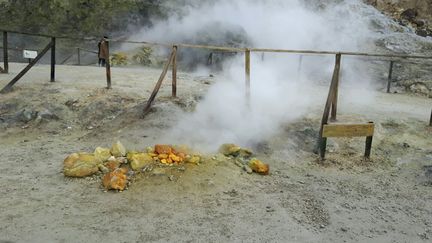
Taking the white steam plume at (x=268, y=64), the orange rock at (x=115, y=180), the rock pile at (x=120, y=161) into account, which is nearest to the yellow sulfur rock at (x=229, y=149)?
the white steam plume at (x=268, y=64)

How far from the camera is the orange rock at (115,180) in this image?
166 inches

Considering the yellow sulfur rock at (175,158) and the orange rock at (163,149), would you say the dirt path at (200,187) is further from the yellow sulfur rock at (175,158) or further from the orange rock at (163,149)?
the orange rock at (163,149)

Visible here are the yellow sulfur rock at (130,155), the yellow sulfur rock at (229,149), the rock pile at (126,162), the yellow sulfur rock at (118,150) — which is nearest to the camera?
the rock pile at (126,162)

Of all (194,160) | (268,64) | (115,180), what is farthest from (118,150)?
(268,64)

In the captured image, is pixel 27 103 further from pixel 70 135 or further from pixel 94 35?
pixel 94 35

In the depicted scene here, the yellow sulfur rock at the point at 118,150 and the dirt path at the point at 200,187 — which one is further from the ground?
the yellow sulfur rock at the point at 118,150

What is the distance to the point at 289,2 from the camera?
595 inches

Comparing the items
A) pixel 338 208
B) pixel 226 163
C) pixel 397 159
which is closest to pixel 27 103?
pixel 226 163

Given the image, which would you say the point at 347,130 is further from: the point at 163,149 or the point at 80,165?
the point at 80,165

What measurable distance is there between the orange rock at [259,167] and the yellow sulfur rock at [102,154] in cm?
160

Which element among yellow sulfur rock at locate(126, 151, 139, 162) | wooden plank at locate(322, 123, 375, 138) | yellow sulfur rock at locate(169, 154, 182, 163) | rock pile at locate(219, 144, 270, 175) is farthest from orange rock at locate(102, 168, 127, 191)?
wooden plank at locate(322, 123, 375, 138)

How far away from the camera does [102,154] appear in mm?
4770

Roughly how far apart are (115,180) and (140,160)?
1.47 ft

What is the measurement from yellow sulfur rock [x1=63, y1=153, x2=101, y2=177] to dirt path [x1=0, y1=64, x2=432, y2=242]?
9 cm
